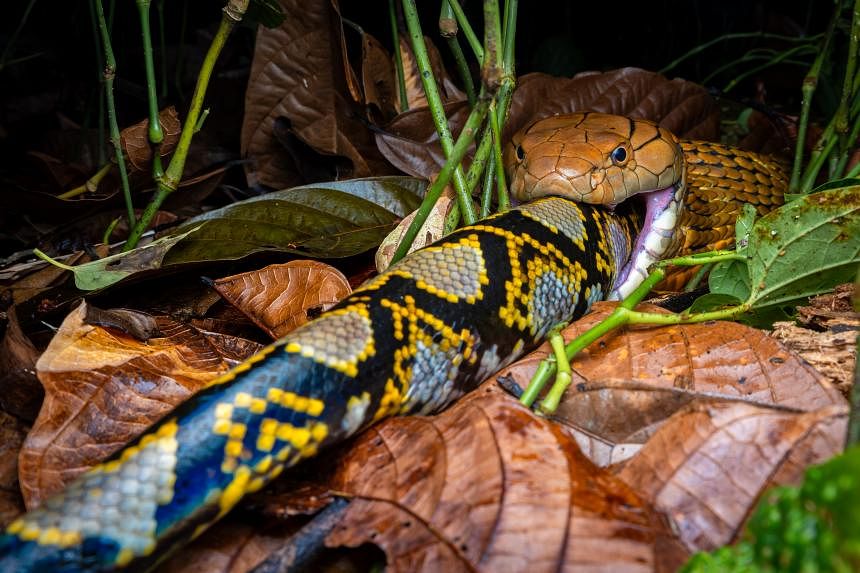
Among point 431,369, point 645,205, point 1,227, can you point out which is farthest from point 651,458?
point 1,227

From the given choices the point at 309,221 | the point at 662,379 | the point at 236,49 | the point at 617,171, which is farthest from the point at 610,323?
the point at 236,49

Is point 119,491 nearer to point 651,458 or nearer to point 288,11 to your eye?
point 651,458

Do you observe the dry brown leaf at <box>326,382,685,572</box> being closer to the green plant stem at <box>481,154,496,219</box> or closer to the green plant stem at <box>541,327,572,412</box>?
the green plant stem at <box>541,327,572,412</box>

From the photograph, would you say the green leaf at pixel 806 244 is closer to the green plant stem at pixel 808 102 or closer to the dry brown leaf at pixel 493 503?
the dry brown leaf at pixel 493 503

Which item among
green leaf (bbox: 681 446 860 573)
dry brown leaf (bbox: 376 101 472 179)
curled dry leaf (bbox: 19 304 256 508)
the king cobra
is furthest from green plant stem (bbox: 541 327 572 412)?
dry brown leaf (bbox: 376 101 472 179)

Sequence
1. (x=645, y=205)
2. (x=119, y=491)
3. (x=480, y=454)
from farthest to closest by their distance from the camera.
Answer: (x=645, y=205) → (x=480, y=454) → (x=119, y=491)

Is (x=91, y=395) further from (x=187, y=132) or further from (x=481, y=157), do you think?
(x=481, y=157)
